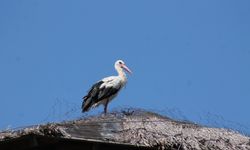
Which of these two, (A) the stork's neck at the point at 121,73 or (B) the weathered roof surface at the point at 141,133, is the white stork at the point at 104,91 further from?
(B) the weathered roof surface at the point at 141,133

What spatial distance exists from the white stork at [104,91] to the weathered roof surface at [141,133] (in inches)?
122

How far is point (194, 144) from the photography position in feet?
43.8

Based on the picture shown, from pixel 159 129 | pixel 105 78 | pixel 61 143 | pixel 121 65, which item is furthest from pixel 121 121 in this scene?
pixel 121 65

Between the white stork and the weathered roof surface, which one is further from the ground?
the white stork

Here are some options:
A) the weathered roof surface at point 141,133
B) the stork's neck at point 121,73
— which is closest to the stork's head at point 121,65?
the stork's neck at point 121,73

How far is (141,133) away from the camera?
13211 mm

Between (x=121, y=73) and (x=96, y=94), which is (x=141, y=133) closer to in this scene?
(x=96, y=94)

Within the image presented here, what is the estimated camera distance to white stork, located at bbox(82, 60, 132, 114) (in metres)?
17.9

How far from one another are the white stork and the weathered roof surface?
10.1ft

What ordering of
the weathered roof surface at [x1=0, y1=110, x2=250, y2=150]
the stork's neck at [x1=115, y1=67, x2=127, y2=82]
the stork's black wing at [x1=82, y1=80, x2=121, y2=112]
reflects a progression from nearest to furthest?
the weathered roof surface at [x1=0, y1=110, x2=250, y2=150] < the stork's black wing at [x1=82, y1=80, x2=121, y2=112] < the stork's neck at [x1=115, y1=67, x2=127, y2=82]

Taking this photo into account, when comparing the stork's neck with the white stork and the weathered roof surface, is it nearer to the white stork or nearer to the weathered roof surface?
the white stork

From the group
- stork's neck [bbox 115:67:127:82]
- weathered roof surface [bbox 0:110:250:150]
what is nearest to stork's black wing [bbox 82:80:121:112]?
stork's neck [bbox 115:67:127:82]

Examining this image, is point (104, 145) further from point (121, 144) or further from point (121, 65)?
point (121, 65)

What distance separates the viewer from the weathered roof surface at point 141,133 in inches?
476
